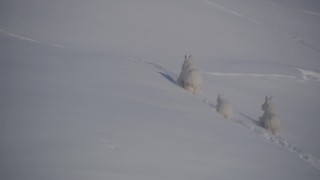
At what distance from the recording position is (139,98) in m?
13.0

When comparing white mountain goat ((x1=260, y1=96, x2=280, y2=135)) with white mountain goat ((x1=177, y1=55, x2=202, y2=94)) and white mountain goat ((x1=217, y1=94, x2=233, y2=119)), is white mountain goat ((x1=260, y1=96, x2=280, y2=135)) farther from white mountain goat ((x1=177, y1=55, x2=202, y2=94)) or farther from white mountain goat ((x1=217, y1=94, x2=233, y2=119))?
white mountain goat ((x1=177, y1=55, x2=202, y2=94))

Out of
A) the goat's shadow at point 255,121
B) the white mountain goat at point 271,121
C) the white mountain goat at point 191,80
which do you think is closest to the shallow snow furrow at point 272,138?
the goat's shadow at point 255,121

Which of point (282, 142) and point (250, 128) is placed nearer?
point (282, 142)

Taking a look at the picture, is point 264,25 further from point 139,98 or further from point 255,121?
point 139,98

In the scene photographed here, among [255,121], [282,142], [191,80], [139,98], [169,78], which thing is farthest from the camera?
[169,78]

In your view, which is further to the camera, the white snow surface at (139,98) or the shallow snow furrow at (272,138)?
the shallow snow furrow at (272,138)

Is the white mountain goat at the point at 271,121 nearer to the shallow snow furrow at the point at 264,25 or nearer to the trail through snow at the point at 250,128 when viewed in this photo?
the trail through snow at the point at 250,128

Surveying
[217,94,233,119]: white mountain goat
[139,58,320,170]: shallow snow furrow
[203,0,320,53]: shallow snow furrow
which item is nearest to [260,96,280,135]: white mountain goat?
[139,58,320,170]: shallow snow furrow

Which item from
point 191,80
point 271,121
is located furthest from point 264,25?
point 271,121

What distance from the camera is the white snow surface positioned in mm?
7911

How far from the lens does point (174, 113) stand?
1237 cm

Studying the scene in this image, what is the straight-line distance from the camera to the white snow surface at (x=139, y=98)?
791 centimetres

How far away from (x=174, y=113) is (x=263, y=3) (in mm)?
45224

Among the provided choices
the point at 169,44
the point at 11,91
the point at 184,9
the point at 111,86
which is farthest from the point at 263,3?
the point at 11,91
